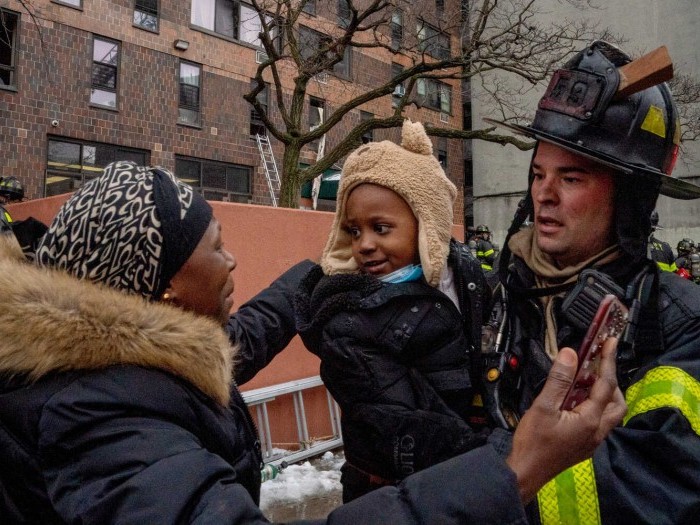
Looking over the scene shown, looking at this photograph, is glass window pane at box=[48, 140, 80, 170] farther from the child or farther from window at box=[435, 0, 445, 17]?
the child

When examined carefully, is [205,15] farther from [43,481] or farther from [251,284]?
[43,481]

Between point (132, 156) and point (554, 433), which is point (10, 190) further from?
point (554, 433)

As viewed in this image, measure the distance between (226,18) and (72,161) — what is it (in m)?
7.71

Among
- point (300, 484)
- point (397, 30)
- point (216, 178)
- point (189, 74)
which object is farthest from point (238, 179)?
point (300, 484)

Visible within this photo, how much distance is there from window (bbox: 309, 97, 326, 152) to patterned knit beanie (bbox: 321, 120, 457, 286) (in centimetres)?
2060

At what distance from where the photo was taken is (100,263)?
142 centimetres

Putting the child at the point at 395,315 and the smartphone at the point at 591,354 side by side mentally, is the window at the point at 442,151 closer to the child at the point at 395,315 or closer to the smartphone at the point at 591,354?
the child at the point at 395,315

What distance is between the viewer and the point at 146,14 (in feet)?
60.5

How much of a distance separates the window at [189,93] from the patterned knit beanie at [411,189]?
18.1m

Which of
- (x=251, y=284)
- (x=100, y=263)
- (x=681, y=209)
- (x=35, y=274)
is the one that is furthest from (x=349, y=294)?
(x=681, y=209)

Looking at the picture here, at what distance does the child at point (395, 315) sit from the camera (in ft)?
5.89

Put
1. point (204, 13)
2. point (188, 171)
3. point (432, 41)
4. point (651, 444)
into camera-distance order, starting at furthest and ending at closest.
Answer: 1. point (432, 41)
2. point (204, 13)
3. point (188, 171)
4. point (651, 444)

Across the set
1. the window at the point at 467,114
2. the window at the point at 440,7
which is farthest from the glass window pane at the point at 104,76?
the window at the point at 467,114

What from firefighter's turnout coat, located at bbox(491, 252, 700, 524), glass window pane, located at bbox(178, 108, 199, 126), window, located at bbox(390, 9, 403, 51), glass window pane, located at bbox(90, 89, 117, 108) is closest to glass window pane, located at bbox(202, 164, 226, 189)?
glass window pane, located at bbox(178, 108, 199, 126)
